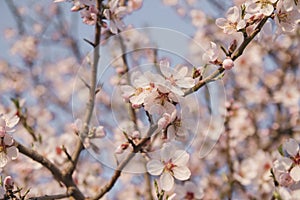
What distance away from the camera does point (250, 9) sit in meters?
1.81

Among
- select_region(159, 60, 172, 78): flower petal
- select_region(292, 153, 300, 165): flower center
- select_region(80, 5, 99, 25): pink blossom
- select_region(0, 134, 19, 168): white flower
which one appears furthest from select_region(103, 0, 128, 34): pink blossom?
select_region(292, 153, 300, 165): flower center

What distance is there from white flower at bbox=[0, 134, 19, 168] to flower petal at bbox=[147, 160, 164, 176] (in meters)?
0.55

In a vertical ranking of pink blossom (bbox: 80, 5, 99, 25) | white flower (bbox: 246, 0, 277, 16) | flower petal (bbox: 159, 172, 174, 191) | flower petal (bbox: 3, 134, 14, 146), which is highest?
white flower (bbox: 246, 0, 277, 16)

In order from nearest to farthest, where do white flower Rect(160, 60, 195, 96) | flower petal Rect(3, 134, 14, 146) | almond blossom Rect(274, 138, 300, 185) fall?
white flower Rect(160, 60, 195, 96) → flower petal Rect(3, 134, 14, 146) → almond blossom Rect(274, 138, 300, 185)

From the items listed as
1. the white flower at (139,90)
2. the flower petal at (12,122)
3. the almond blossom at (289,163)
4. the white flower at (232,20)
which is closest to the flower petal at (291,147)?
the almond blossom at (289,163)

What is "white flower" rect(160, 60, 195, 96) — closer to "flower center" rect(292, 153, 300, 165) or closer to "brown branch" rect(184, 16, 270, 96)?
"brown branch" rect(184, 16, 270, 96)

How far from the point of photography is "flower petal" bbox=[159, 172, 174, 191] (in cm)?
183

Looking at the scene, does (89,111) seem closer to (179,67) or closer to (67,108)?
(179,67)

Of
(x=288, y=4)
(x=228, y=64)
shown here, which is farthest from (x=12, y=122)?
(x=288, y=4)

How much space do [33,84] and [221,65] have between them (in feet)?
19.3

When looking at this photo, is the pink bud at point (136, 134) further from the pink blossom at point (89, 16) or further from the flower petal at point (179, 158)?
the pink blossom at point (89, 16)

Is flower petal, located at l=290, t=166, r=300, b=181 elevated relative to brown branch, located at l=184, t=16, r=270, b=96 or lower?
lower

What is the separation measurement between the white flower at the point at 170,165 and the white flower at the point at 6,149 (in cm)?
56

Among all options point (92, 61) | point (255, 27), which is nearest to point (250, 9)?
point (255, 27)
